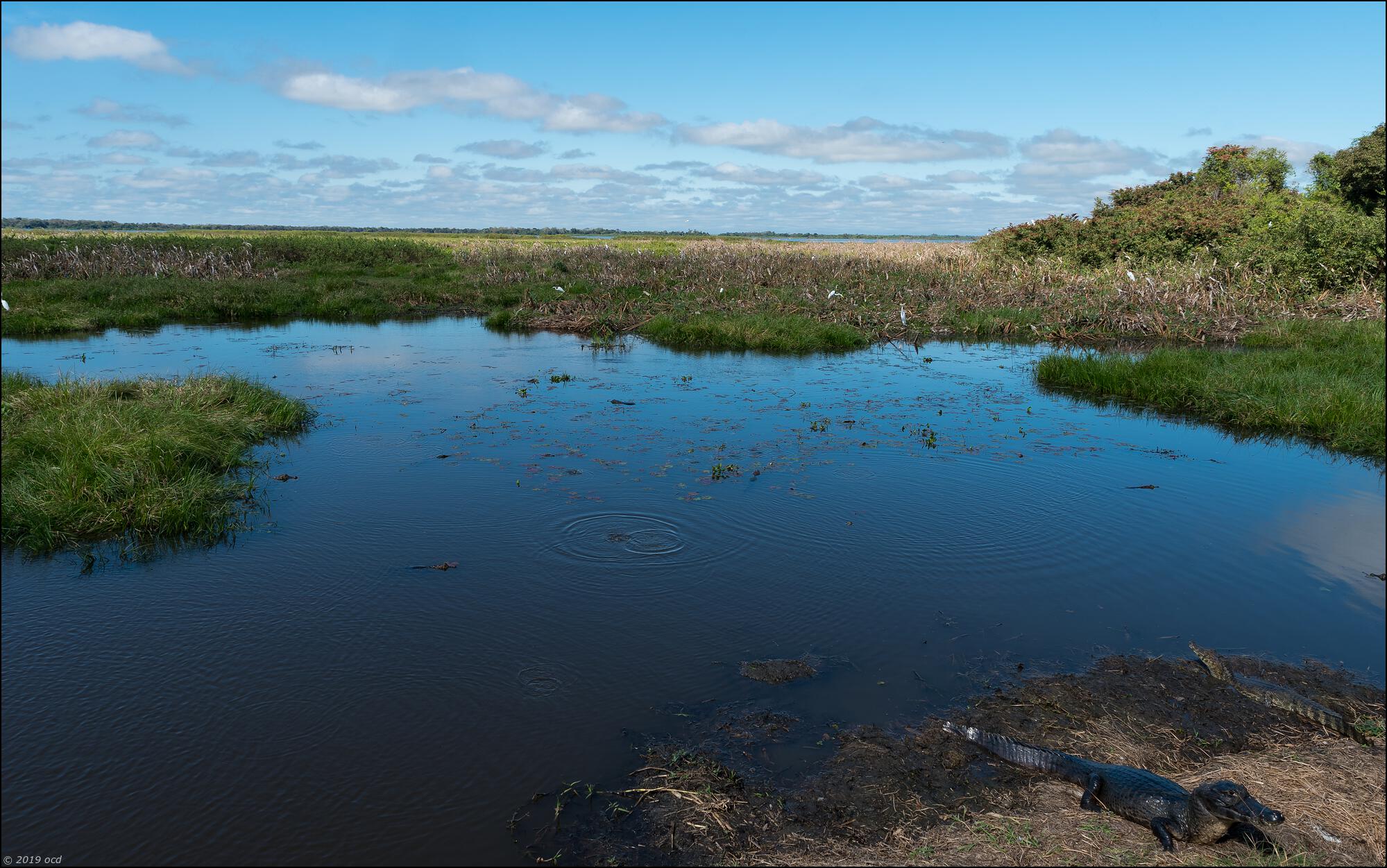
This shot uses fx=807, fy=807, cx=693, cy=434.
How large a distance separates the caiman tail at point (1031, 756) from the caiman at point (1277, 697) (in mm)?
1806

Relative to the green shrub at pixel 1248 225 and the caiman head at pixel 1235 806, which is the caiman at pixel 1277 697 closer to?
the caiman head at pixel 1235 806

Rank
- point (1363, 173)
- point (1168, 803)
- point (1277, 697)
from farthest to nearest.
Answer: point (1363, 173)
point (1277, 697)
point (1168, 803)

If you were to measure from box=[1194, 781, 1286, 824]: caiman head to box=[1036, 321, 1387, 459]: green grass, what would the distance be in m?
10.5

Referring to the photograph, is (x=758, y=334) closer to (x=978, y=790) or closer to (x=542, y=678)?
(x=542, y=678)

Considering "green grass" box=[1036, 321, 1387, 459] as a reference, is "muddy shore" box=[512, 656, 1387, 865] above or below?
below

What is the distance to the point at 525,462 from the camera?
11.8 metres

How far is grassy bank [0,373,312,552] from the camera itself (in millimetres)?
8602

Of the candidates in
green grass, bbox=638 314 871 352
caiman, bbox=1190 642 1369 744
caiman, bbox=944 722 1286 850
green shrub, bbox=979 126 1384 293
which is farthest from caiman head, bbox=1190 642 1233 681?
green shrub, bbox=979 126 1384 293

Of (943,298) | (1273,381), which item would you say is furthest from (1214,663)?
(943,298)

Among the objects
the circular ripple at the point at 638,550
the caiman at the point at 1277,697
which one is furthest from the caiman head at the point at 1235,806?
the circular ripple at the point at 638,550

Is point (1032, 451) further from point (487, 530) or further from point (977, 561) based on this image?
point (487, 530)

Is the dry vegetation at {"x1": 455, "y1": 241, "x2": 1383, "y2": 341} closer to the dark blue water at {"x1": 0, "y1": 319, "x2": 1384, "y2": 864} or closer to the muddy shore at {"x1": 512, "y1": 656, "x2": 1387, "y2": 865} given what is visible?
the dark blue water at {"x1": 0, "y1": 319, "x2": 1384, "y2": 864}

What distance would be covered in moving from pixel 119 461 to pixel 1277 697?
11.6 m

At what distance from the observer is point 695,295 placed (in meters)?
28.3
